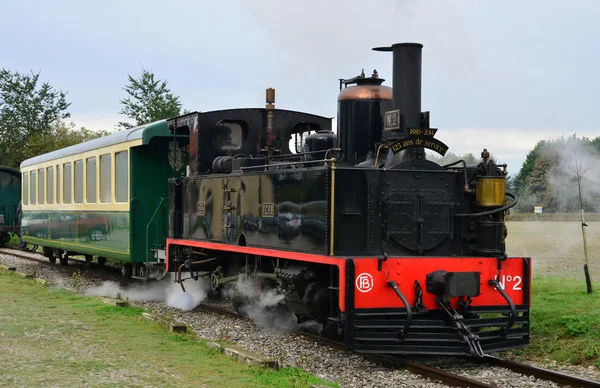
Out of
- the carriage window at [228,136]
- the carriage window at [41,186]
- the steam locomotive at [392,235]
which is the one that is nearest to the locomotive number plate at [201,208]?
the carriage window at [228,136]

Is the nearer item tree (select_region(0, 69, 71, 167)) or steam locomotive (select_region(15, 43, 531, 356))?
steam locomotive (select_region(15, 43, 531, 356))

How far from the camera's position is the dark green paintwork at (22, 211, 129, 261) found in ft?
45.4

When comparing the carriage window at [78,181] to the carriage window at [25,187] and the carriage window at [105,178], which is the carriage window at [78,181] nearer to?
the carriage window at [105,178]

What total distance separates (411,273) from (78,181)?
10.5m

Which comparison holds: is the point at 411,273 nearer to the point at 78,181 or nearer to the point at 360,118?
the point at 360,118

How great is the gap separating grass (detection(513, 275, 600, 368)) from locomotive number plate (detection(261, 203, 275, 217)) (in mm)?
3346

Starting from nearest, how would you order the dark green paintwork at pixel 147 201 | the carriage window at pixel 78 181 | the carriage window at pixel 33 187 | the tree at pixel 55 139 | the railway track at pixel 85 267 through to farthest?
the dark green paintwork at pixel 147 201 < the carriage window at pixel 78 181 < the railway track at pixel 85 267 < the carriage window at pixel 33 187 < the tree at pixel 55 139

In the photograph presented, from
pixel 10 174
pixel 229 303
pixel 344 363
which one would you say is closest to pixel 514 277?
pixel 344 363

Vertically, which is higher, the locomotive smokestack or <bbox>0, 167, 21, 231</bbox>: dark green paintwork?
the locomotive smokestack

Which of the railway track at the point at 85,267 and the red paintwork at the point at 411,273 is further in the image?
the railway track at the point at 85,267

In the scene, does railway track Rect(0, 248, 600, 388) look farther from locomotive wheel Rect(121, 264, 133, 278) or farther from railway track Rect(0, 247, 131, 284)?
railway track Rect(0, 247, 131, 284)

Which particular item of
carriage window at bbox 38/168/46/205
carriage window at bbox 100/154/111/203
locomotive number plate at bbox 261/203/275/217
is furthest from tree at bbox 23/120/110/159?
locomotive number plate at bbox 261/203/275/217

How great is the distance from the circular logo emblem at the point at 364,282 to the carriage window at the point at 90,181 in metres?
9.18

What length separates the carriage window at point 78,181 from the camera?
629 inches
